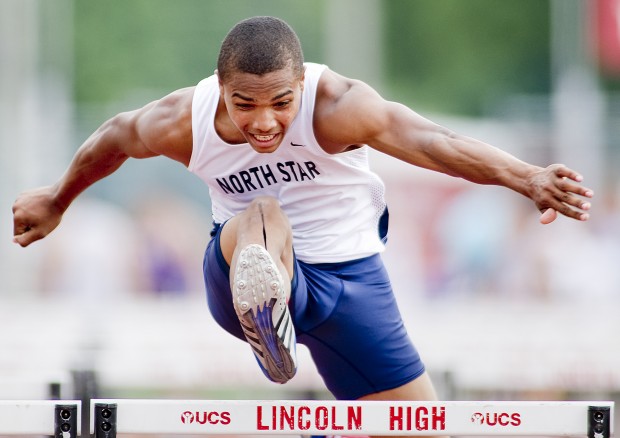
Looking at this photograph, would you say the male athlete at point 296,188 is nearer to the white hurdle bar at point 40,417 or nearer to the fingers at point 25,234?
the fingers at point 25,234

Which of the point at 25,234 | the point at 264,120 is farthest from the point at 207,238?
the point at 264,120

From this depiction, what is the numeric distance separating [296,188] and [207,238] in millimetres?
9857

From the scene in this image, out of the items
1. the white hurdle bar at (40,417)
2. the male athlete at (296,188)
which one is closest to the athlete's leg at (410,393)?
the male athlete at (296,188)

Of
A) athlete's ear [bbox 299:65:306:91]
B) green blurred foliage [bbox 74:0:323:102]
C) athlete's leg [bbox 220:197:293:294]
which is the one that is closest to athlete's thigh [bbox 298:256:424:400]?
athlete's leg [bbox 220:197:293:294]

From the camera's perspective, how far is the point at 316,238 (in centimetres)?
516

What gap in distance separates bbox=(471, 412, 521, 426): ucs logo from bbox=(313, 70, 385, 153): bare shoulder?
1065mm

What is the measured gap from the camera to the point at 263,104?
14.8ft

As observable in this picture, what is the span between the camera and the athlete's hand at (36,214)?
541 cm

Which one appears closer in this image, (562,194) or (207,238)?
(562,194)

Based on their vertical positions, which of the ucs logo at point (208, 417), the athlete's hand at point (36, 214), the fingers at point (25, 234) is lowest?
the ucs logo at point (208, 417)

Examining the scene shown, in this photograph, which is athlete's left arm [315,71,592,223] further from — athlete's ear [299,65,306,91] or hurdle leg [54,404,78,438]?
hurdle leg [54,404,78,438]

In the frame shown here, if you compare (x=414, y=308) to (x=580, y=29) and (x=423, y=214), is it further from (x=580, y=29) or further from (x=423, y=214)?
(x=580, y=29)

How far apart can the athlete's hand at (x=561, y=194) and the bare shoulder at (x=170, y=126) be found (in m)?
1.34

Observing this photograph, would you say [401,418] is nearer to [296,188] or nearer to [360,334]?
[360,334]
